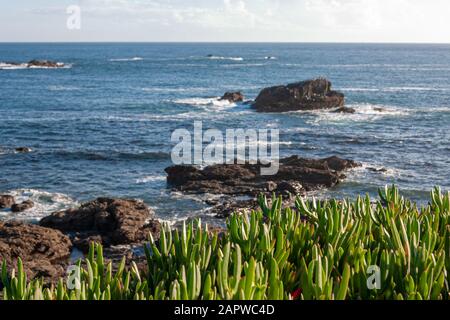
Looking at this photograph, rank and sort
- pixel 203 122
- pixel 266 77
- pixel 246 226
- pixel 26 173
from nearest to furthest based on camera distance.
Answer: pixel 246 226, pixel 26 173, pixel 203 122, pixel 266 77

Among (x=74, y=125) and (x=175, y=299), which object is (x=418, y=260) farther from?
(x=74, y=125)

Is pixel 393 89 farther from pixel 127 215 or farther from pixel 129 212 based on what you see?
Result: pixel 127 215

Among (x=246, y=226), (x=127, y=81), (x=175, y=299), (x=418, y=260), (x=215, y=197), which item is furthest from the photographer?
(x=127, y=81)

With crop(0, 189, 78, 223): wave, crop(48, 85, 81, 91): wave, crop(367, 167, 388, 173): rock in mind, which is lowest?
crop(0, 189, 78, 223): wave

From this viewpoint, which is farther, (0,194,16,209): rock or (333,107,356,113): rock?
(333,107,356,113): rock

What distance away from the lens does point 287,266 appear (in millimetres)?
7219

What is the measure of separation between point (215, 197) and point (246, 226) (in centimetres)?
1747

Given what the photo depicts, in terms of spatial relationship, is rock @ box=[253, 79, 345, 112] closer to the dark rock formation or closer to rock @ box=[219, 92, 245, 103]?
rock @ box=[219, 92, 245, 103]

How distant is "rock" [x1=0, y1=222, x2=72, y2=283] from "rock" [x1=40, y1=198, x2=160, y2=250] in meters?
0.85

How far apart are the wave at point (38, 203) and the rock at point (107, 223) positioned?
1703 millimetres

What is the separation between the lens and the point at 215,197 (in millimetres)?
25609

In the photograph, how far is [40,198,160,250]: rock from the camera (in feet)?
64.9

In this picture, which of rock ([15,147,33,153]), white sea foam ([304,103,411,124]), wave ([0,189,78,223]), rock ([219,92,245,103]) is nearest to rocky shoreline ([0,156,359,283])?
wave ([0,189,78,223])

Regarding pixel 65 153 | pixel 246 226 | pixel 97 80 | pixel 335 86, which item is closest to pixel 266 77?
pixel 335 86
